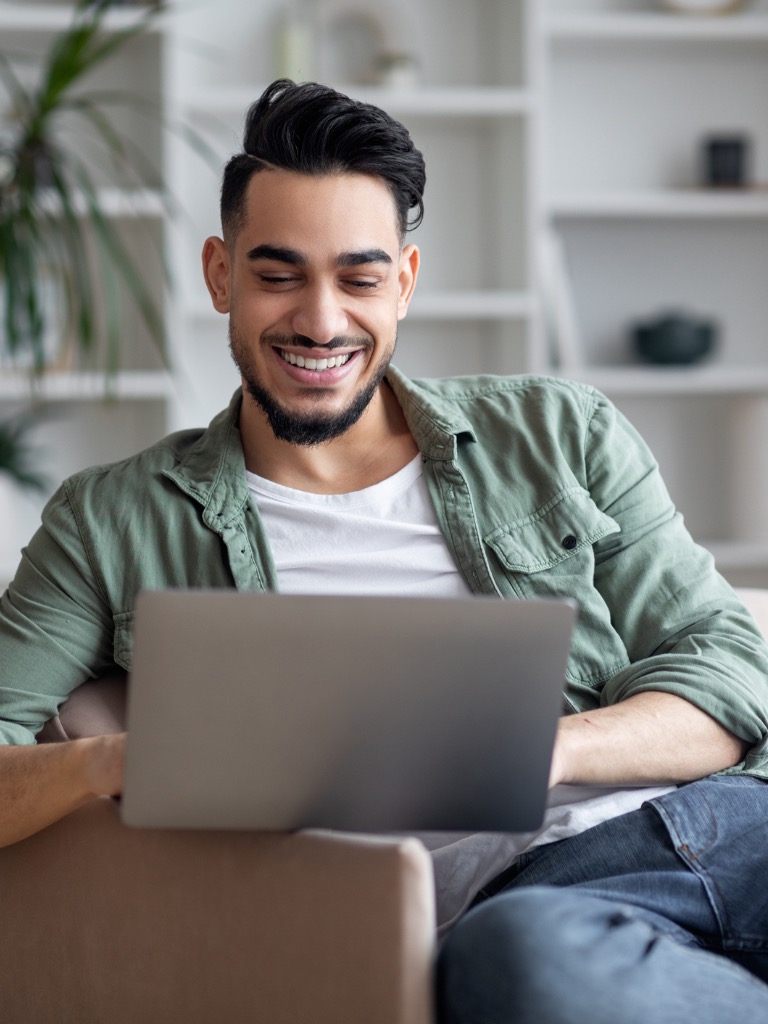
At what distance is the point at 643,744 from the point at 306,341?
1.97 feet

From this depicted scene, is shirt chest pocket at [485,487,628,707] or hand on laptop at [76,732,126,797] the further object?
shirt chest pocket at [485,487,628,707]

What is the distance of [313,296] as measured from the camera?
1546 mm

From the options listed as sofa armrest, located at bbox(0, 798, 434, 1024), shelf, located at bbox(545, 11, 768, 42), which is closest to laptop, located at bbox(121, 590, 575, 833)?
sofa armrest, located at bbox(0, 798, 434, 1024)

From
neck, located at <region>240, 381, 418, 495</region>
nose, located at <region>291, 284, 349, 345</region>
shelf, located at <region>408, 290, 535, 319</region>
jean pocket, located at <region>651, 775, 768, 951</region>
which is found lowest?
jean pocket, located at <region>651, 775, 768, 951</region>

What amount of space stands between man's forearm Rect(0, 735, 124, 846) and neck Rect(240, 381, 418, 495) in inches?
19.5

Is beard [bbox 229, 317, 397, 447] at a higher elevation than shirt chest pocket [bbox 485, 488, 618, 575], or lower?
higher

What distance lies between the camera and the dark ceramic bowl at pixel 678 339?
129 inches

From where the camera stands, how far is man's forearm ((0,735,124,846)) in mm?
1199

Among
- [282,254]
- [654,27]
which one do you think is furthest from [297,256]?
[654,27]

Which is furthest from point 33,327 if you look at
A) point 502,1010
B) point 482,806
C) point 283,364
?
point 502,1010

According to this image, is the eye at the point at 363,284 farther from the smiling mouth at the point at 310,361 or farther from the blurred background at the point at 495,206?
the blurred background at the point at 495,206

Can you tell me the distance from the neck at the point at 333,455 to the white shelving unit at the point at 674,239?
5.48 ft

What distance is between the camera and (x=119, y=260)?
230 centimetres

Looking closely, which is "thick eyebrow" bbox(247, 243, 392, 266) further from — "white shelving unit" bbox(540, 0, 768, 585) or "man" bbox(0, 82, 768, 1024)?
"white shelving unit" bbox(540, 0, 768, 585)
